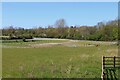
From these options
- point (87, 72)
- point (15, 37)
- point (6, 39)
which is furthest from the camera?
point (15, 37)

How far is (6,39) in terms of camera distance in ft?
138

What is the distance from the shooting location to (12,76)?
39.5 ft

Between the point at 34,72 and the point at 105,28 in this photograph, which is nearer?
the point at 34,72

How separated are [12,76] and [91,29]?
3972cm

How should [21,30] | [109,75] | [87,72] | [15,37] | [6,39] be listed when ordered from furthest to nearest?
[21,30] → [15,37] → [6,39] → [87,72] → [109,75]

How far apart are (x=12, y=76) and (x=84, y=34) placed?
36.7 meters

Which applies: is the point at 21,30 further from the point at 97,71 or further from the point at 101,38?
the point at 97,71

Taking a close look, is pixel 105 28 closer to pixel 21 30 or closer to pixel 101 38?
pixel 101 38

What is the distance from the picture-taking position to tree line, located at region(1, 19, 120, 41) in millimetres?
43438

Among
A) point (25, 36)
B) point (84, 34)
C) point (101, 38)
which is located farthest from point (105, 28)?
point (25, 36)

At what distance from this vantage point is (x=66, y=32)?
173ft

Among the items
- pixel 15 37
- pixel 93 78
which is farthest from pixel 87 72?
pixel 15 37

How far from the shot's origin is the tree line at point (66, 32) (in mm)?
43438

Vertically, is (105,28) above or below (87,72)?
above
